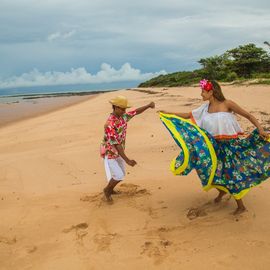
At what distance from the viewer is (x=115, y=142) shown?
5660mm

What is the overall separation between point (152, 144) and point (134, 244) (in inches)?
199

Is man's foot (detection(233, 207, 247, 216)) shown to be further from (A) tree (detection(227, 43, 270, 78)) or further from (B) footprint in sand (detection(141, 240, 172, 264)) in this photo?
(A) tree (detection(227, 43, 270, 78))

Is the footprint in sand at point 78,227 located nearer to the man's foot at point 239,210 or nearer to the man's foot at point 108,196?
the man's foot at point 108,196

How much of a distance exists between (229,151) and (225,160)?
0.12 m

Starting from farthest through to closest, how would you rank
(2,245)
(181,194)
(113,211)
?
(181,194) < (113,211) < (2,245)

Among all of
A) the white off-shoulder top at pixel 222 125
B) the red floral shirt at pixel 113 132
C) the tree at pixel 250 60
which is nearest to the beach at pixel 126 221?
the red floral shirt at pixel 113 132

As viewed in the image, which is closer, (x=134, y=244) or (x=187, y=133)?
(x=134, y=244)

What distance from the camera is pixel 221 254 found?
405cm

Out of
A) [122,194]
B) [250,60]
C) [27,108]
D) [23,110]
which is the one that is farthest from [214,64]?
[122,194]

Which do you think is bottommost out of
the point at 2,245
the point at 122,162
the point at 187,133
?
the point at 2,245

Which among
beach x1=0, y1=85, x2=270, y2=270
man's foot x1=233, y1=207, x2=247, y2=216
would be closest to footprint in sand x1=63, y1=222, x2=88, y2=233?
beach x1=0, y1=85, x2=270, y2=270

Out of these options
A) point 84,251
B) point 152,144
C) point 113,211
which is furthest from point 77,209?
point 152,144

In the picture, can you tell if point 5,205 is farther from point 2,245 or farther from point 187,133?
point 187,133

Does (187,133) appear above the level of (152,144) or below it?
above
